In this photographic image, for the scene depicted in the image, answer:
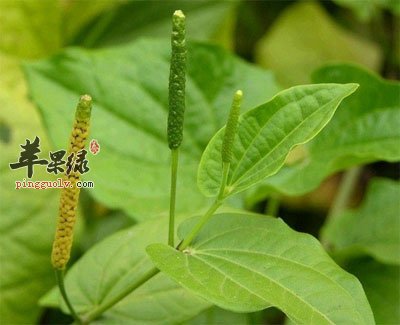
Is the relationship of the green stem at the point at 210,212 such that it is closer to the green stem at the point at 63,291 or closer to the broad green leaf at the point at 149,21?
the green stem at the point at 63,291

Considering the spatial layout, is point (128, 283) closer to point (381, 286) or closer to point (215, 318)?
point (215, 318)

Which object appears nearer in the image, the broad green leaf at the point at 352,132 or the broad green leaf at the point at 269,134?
the broad green leaf at the point at 269,134

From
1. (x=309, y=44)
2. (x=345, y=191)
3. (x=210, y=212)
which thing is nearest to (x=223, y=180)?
(x=210, y=212)

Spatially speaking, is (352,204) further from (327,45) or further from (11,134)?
(11,134)

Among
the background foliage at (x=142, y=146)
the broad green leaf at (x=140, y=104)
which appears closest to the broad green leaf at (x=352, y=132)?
the background foliage at (x=142, y=146)

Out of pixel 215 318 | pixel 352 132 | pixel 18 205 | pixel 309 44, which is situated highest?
pixel 309 44

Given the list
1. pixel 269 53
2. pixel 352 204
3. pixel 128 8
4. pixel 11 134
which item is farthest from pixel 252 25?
pixel 11 134

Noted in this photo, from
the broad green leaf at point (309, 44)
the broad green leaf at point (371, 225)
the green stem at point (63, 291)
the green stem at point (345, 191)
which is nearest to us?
the green stem at point (63, 291)
